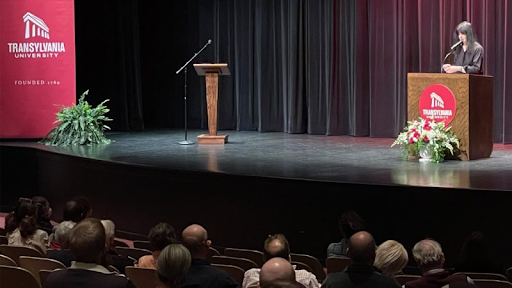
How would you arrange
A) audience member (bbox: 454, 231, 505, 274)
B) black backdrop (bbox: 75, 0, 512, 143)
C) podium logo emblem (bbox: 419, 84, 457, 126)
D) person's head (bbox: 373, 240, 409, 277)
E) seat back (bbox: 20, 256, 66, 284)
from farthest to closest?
black backdrop (bbox: 75, 0, 512, 143), podium logo emblem (bbox: 419, 84, 457, 126), audience member (bbox: 454, 231, 505, 274), seat back (bbox: 20, 256, 66, 284), person's head (bbox: 373, 240, 409, 277)

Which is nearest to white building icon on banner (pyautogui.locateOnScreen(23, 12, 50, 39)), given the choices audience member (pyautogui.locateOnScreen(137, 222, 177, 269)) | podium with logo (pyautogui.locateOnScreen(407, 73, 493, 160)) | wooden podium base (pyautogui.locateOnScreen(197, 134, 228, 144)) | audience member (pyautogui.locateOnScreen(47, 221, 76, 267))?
wooden podium base (pyautogui.locateOnScreen(197, 134, 228, 144))

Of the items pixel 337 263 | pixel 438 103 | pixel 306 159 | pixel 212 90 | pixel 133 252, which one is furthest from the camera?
pixel 212 90

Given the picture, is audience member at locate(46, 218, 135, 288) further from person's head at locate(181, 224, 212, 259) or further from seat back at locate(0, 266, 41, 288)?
person's head at locate(181, 224, 212, 259)

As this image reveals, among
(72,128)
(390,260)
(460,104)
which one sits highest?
(460,104)

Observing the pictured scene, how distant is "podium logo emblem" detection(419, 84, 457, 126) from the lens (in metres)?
8.62

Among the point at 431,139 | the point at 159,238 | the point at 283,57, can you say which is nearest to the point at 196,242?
the point at 159,238

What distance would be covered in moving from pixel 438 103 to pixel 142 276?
17.0ft

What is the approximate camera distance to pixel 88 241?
3537mm

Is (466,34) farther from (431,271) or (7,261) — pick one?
(7,261)

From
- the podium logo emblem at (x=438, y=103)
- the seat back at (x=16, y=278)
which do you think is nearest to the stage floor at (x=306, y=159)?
the podium logo emblem at (x=438, y=103)

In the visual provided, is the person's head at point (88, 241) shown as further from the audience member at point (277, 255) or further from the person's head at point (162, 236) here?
the person's head at point (162, 236)

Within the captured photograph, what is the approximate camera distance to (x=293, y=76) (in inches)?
520

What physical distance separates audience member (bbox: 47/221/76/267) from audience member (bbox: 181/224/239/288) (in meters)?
0.62

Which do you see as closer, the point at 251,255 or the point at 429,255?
the point at 429,255
